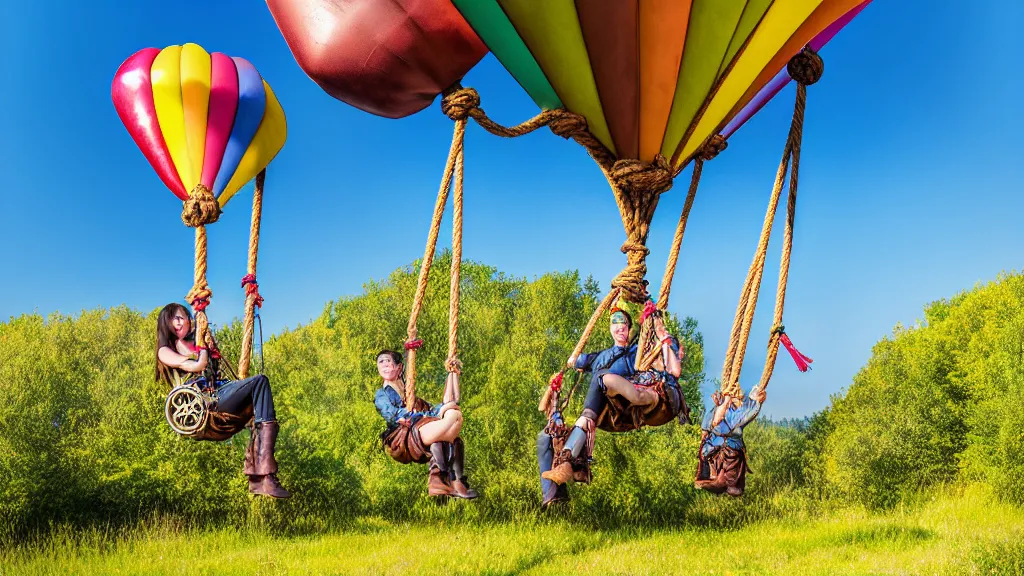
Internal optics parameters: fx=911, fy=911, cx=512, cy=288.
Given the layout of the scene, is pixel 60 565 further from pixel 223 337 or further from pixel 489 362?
pixel 489 362

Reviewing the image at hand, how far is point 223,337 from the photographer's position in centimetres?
2911

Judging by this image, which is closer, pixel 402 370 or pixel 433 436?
pixel 433 436

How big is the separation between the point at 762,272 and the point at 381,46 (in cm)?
330

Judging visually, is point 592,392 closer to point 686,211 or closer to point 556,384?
point 556,384

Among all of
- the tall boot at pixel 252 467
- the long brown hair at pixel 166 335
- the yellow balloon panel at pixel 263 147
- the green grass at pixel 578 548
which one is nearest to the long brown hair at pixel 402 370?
the tall boot at pixel 252 467

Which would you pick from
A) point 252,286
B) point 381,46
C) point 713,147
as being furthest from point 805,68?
point 252,286

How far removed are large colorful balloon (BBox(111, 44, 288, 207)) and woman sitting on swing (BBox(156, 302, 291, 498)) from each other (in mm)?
1386

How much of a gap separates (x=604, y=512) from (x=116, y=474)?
1709 cm

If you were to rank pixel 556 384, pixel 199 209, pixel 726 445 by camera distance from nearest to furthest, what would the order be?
pixel 556 384
pixel 726 445
pixel 199 209

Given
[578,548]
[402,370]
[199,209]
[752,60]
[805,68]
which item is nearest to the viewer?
[752,60]

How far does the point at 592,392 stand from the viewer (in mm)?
6285

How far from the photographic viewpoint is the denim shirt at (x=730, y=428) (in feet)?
22.2

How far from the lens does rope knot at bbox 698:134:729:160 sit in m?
7.35

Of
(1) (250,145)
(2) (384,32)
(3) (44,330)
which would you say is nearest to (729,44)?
(2) (384,32)
